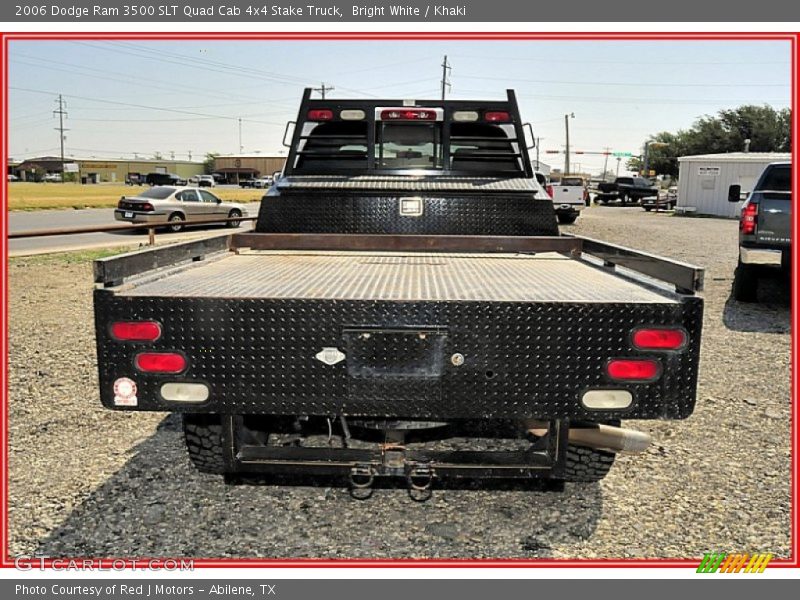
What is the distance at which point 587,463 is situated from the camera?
11.5ft

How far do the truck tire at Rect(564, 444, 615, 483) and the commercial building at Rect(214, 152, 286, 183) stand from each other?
102229 mm

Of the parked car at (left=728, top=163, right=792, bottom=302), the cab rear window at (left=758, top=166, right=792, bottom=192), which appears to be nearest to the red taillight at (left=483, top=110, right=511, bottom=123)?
the parked car at (left=728, top=163, right=792, bottom=302)

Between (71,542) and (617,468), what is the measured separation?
115 inches

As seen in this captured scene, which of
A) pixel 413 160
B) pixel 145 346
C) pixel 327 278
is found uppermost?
pixel 413 160

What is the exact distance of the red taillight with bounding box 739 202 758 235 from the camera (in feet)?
27.6

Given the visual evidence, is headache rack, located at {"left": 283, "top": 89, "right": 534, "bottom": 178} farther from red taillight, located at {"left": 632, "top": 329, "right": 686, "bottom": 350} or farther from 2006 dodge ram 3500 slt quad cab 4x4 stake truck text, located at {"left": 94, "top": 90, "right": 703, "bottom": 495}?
red taillight, located at {"left": 632, "top": 329, "right": 686, "bottom": 350}

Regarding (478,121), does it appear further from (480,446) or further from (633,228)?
(633,228)

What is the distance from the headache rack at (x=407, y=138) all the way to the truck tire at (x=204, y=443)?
9.38 feet

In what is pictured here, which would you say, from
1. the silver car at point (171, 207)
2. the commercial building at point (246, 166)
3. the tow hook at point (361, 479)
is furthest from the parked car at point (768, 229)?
the commercial building at point (246, 166)

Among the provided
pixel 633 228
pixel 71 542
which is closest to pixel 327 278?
pixel 71 542

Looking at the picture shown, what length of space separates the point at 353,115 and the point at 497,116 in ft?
3.95

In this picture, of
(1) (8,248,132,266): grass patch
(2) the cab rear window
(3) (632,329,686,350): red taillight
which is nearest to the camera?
(3) (632,329,686,350): red taillight

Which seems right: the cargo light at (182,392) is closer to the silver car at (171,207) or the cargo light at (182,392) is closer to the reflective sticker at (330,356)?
the reflective sticker at (330,356)

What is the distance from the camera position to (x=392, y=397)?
271 cm
